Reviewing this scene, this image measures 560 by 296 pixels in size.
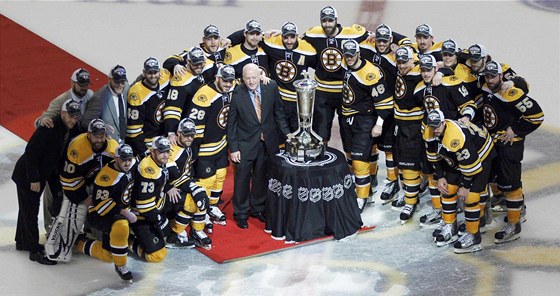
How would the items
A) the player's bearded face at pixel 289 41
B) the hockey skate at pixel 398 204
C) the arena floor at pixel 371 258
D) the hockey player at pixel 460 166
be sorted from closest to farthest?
1. the arena floor at pixel 371 258
2. the hockey player at pixel 460 166
3. the player's bearded face at pixel 289 41
4. the hockey skate at pixel 398 204

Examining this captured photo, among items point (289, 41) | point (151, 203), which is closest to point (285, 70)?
point (289, 41)

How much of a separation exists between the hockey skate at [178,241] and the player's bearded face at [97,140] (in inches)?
42.1

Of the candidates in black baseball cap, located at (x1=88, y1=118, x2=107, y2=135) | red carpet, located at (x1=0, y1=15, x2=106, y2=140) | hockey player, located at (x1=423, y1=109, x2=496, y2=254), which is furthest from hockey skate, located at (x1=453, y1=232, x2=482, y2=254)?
red carpet, located at (x1=0, y1=15, x2=106, y2=140)

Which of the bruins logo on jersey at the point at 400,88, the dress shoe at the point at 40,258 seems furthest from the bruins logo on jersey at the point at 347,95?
the dress shoe at the point at 40,258

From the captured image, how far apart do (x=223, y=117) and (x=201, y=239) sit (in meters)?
1.05

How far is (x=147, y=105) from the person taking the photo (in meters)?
11.4

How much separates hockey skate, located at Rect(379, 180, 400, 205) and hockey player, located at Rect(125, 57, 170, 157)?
6.95 feet

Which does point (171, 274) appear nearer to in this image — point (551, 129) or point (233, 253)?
point (233, 253)

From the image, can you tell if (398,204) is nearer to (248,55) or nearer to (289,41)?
(289,41)

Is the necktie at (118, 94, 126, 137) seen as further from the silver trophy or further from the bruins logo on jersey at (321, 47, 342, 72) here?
the bruins logo on jersey at (321, 47, 342, 72)

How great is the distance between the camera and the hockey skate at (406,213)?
38.4 feet

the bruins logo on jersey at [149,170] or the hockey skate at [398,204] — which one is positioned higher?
the bruins logo on jersey at [149,170]

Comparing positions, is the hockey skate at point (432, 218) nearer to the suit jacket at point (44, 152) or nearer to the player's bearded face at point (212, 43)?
the player's bearded face at point (212, 43)

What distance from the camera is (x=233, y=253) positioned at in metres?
11.1
